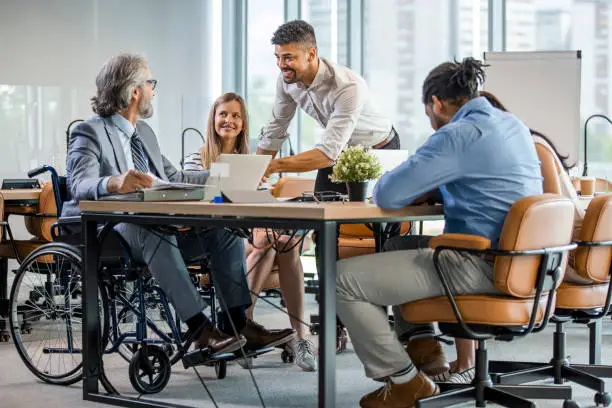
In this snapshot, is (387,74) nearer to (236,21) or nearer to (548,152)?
(236,21)

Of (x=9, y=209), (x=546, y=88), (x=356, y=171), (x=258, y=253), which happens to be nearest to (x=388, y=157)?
(x=356, y=171)

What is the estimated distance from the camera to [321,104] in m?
4.36

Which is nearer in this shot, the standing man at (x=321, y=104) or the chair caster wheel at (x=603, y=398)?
the chair caster wheel at (x=603, y=398)

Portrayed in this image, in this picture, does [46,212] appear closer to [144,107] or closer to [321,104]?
[144,107]

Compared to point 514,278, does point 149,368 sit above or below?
below

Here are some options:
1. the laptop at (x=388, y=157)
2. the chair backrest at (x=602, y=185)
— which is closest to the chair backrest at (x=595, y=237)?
the laptop at (x=388, y=157)

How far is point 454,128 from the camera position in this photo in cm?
289

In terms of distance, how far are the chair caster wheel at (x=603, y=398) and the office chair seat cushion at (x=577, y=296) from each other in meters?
0.32

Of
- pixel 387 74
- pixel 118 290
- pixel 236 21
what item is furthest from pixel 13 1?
pixel 118 290

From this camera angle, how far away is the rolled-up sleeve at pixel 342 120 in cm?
414

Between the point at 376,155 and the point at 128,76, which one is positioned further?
the point at 128,76

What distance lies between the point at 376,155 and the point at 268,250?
871 mm

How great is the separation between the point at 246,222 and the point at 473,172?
690 mm

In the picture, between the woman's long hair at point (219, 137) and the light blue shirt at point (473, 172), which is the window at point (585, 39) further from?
the light blue shirt at point (473, 172)
